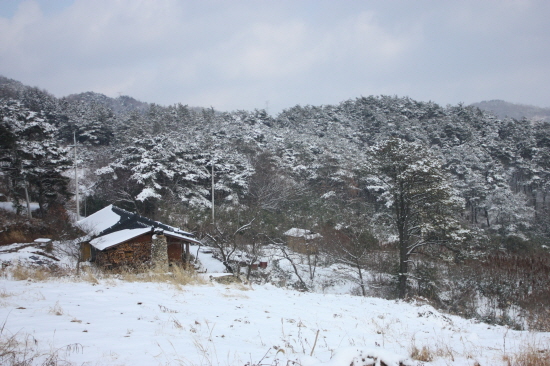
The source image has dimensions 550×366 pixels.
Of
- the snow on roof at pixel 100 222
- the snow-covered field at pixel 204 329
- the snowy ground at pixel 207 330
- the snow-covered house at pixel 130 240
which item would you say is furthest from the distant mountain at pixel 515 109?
the snow-covered field at pixel 204 329

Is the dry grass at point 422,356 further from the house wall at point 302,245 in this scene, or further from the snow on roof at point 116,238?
the house wall at point 302,245

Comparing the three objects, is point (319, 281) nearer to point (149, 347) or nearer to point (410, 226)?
point (410, 226)

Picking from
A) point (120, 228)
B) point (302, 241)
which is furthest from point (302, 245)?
point (120, 228)

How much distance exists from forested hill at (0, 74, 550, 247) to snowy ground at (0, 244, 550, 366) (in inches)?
512

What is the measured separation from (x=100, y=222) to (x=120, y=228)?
102 inches

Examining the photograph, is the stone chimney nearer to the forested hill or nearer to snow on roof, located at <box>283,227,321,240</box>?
the forested hill

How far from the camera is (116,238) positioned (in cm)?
1648

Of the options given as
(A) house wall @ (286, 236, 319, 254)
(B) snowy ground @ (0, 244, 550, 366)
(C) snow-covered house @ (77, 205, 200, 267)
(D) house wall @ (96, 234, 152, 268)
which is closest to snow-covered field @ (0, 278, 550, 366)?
(B) snowy ground @ (0, 244, 550, 366)

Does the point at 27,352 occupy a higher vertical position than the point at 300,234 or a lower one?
higher

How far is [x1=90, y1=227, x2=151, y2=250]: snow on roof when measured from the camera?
15.9 metres

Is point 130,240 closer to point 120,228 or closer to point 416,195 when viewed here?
point 120,228

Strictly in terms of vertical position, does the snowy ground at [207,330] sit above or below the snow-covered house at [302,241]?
above

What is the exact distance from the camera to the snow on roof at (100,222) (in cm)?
1836

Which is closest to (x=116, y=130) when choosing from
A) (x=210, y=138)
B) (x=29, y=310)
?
(x=210, y=138)
